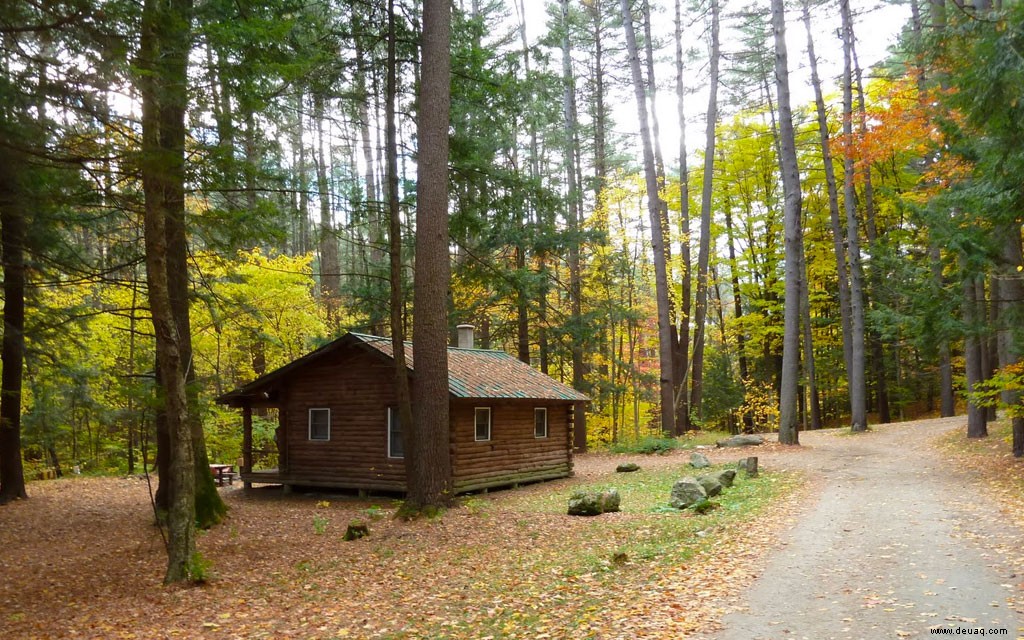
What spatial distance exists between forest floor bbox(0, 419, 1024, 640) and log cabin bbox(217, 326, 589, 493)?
2.29m

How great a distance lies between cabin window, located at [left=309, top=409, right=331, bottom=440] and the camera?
18.5 meters

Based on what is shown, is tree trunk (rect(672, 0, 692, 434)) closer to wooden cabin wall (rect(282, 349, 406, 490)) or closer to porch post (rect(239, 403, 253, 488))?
wooden cabin wall (rect(282, 349, 406, 490))

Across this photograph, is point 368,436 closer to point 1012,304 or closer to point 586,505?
point 586,505

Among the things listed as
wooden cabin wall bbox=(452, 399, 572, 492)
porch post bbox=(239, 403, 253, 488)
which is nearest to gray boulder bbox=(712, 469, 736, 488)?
wooden cabin wall bbox=(452, 399, 572, 492)

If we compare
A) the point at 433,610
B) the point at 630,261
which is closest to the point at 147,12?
the point at 433,610

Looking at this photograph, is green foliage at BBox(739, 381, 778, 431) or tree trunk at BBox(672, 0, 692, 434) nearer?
tree trunk at BBox(672, 0, 692, 434)

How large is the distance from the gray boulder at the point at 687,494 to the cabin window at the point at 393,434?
7.17 meters

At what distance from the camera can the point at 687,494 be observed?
1302cm

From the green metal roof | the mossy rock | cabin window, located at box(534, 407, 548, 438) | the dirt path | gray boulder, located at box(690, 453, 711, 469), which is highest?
the green metal roof

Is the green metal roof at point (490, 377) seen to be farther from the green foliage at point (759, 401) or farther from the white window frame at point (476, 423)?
the green foliage at point (759, 401)

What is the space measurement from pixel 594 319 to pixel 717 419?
1229 cm

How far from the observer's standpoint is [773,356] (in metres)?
33.0

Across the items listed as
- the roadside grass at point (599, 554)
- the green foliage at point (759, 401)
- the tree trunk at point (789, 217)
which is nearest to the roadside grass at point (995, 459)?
the roadside grass at point (599, 554)

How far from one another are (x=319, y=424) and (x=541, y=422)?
21.0 ft
